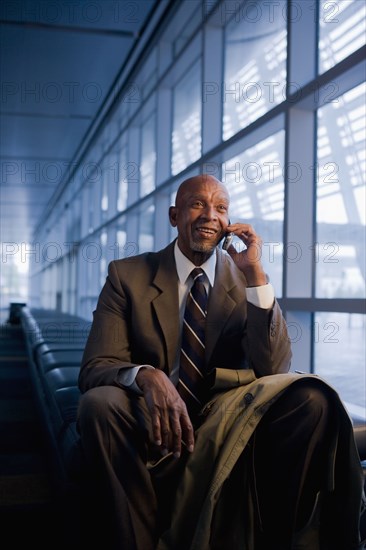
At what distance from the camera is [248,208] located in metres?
4.01

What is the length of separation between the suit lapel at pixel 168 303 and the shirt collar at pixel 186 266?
0.02m

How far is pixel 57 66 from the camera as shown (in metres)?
6.21

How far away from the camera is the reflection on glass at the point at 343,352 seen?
9.23 feet

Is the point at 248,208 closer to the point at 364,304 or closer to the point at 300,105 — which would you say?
the point at 300,105

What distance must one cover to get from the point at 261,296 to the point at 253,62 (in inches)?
104

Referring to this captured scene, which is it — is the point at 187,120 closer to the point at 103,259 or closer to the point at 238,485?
the point at 103,259

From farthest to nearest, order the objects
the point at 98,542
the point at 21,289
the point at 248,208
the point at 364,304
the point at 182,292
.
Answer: the point at 21,289, the point at 248,208, the point at 364,304, the point at 182,292, the point at 98,542

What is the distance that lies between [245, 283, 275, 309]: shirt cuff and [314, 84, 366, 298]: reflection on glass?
1.11 m

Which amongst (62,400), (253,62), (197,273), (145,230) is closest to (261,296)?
(197,273)

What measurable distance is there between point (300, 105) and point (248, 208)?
1.28 m

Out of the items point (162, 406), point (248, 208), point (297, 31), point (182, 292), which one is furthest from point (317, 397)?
point (248, 208)

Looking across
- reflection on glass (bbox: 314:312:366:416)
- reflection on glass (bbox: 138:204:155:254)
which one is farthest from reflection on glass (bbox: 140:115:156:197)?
reflection on glass (bbox: 314:312:366:416)

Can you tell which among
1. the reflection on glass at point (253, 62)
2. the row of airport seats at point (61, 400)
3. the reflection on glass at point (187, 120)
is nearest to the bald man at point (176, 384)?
the row of airport seats at point (61, 400)

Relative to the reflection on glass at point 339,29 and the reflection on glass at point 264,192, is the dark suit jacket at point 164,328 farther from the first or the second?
the reflection on glass at point 264,192
